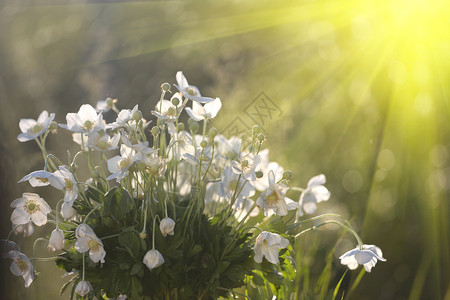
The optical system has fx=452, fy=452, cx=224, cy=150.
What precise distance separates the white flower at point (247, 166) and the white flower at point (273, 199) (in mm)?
27

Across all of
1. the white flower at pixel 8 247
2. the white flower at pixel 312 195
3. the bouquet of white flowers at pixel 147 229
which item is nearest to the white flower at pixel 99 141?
the bouquet of white flowers at pixel 147 229

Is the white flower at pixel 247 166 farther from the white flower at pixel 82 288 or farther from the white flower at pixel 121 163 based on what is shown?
the white flower at pixel 82 288

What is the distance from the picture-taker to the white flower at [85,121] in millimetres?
685

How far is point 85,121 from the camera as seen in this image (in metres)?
0.70

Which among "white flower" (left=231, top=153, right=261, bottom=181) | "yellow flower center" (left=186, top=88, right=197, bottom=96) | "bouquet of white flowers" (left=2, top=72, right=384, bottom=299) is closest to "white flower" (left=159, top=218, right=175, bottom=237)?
"bouquet of white flowers" (left=2, top=72, right=384, bottom=299)

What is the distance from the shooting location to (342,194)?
1.86 metres

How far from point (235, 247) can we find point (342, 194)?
49.3 inches

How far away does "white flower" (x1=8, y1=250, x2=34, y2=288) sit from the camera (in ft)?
2.29

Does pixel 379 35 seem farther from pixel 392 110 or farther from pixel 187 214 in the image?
pixel 187 214

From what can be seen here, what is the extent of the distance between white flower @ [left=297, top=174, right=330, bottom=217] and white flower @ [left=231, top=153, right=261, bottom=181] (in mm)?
234

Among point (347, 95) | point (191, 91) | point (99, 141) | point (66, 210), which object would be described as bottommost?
point (66, 210)

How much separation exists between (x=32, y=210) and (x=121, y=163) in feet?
0.50

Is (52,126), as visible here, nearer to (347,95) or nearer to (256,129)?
(256,129)

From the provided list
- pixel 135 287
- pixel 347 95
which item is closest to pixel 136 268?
pixel 135 287
